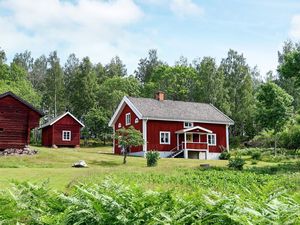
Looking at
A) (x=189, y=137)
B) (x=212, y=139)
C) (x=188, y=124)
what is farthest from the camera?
(x=212, y=139)

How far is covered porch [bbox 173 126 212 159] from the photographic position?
3969cm

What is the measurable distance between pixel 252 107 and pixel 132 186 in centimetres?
5727

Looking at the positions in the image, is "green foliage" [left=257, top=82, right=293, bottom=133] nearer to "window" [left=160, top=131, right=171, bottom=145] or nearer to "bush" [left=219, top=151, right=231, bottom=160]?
"bush" [left=219, top=151, right=231, bottom=160]

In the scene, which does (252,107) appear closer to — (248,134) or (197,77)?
(248,134)

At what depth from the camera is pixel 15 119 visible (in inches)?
1294

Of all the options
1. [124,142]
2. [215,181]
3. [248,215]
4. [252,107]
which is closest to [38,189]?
[248,215]

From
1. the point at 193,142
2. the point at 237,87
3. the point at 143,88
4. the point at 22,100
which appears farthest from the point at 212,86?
the point at 22,100

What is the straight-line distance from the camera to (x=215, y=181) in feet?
55.5

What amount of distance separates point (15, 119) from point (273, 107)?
2196 centimetres

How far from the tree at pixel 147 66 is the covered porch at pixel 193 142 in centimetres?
3553

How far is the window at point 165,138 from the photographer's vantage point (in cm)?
3997

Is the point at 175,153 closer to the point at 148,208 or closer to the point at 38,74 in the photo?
the point at 148,208

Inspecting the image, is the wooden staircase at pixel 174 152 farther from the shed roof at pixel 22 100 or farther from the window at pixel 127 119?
the shed roof at pixel 22 100

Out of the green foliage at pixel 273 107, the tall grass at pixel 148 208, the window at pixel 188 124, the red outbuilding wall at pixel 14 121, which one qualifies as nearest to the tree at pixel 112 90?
the window at pixel 188 124
